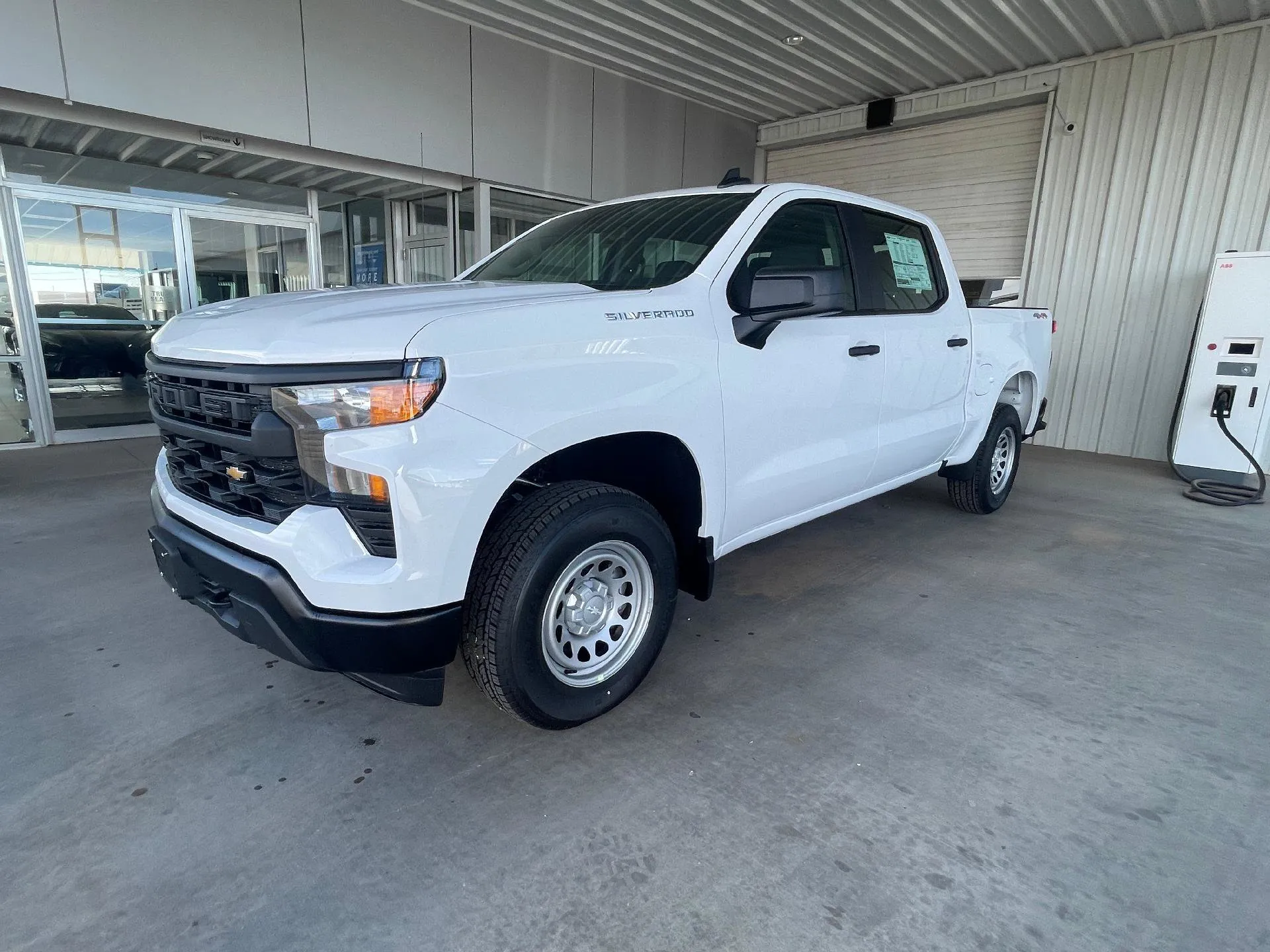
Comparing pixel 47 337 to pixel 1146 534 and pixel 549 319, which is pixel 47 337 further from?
pixel 1146 534

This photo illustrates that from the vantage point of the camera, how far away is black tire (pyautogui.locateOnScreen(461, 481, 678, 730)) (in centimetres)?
200

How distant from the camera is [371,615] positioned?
1.78 m

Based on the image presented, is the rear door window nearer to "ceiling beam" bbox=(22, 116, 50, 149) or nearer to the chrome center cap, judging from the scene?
the chrome center cap

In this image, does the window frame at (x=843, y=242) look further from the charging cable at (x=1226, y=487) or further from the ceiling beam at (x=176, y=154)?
the ceiling beam at (x=176, y=154)

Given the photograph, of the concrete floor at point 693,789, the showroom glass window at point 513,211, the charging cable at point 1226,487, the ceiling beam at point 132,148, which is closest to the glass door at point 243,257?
A: the ceiling beam at point 132,148

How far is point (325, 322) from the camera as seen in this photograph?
185 centimetres

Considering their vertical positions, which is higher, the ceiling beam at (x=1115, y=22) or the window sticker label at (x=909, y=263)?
the ceiling beam at (x=1115, y=22)

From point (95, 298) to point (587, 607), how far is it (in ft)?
→ 24.9

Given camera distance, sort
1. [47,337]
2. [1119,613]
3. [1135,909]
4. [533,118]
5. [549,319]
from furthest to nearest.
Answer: [533,118] → [47,337] → [1119,613] → [549,319] → [1135,909]

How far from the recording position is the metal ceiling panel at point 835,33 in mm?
6715

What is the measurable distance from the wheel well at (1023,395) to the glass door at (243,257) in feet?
23.9

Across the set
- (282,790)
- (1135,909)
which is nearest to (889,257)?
(1135,909)

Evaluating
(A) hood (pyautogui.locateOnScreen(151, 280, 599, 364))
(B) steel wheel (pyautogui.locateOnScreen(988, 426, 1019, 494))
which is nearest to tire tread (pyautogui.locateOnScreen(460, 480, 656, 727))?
(A) hood (pyautogui.locateOnScreen(151, 280, 599, 364))

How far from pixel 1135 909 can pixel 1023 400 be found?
4.07 metres
